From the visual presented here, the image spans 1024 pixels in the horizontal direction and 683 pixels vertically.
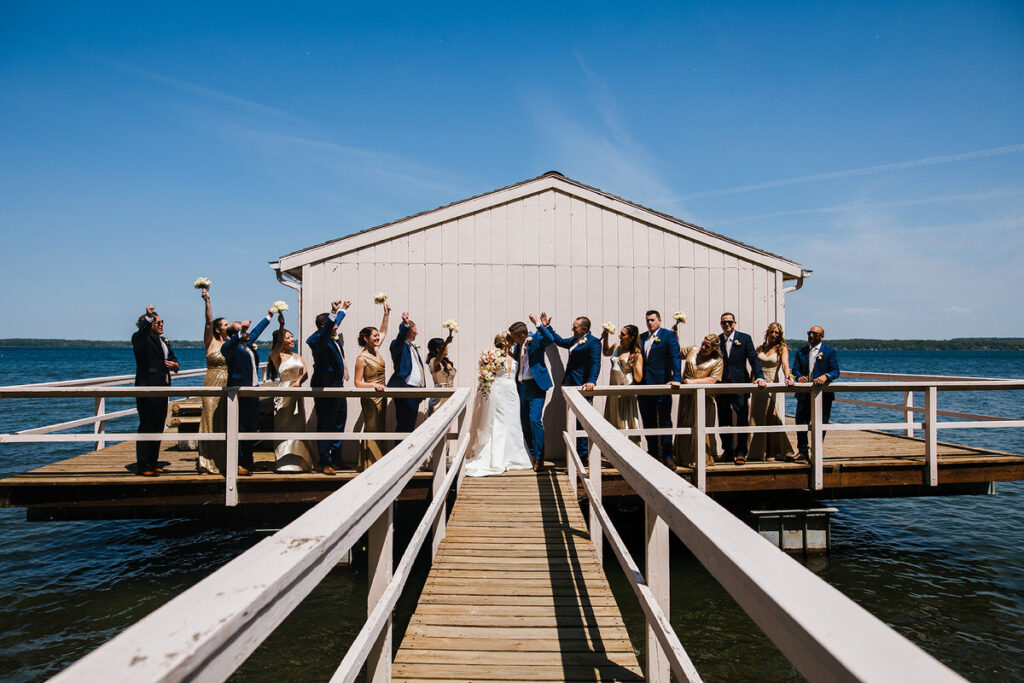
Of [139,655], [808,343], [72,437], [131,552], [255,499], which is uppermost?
[808,343]

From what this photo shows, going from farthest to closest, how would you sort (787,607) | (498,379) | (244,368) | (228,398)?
(498,379) < (244,368) < (228,398) < (787,607)

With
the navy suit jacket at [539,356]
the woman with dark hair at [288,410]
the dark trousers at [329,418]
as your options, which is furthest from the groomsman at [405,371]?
the navy suit jacket at [539,356]

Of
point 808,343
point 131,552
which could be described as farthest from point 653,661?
point 131,552

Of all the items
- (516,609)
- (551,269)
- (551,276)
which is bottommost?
(516,609)

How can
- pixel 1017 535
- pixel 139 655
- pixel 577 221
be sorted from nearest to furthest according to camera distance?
pixel 139 655, pixel 577 221, pixel 1017 535

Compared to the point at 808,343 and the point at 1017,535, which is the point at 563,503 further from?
the point at 1017,535

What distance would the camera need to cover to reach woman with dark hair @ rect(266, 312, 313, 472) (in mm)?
6926

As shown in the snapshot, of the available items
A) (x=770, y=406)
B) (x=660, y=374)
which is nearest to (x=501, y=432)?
(x=660, y=374)

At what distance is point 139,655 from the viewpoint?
2.98 ft

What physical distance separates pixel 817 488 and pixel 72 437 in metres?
8.35

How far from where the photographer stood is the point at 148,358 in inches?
256

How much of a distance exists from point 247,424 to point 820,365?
7036mm

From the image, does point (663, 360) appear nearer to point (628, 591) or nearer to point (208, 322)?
point (628, 591)

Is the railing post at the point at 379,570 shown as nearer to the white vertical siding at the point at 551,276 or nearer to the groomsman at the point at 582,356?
the groomsman at the point at 582,356
